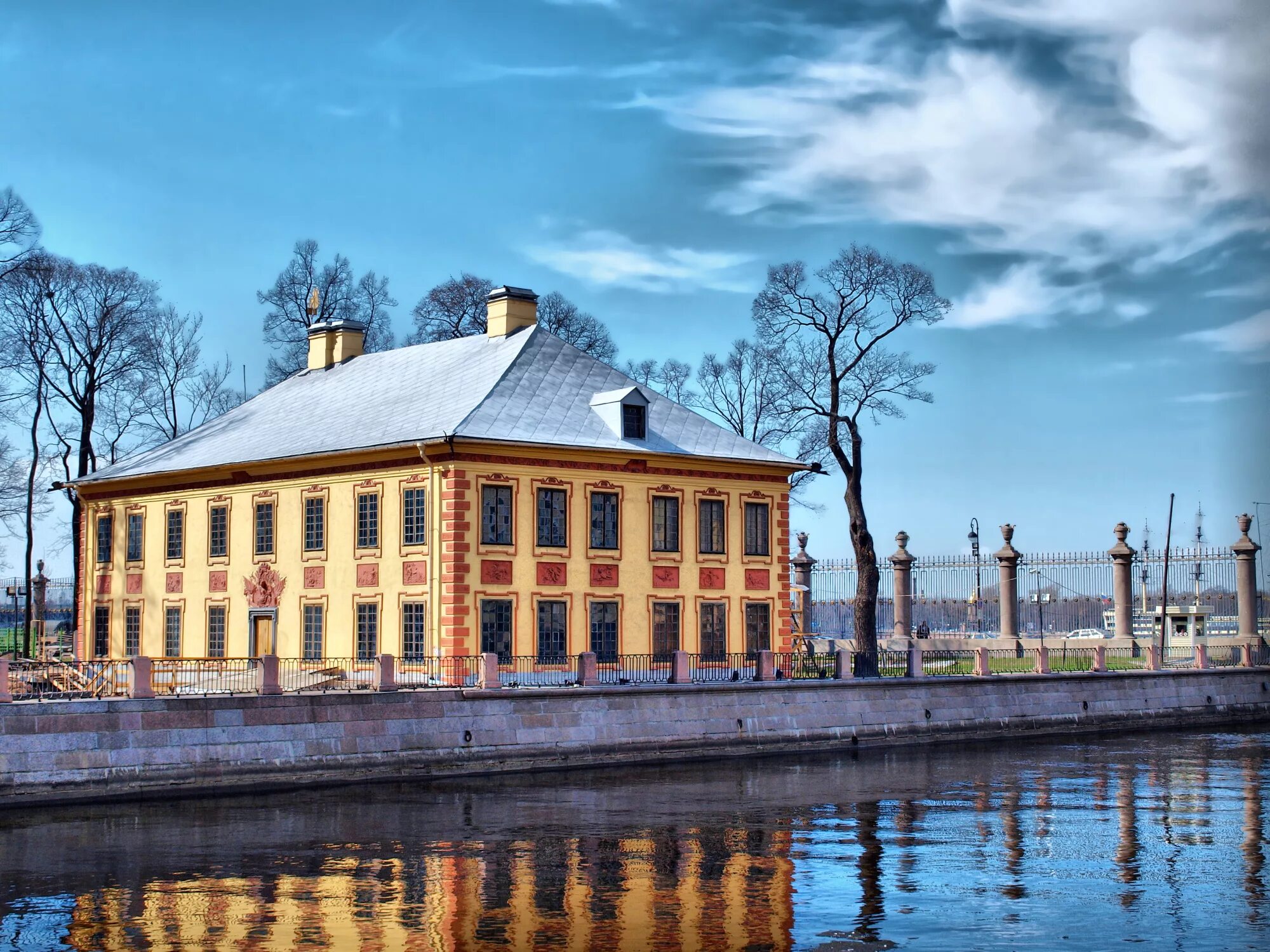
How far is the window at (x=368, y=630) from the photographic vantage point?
39.4 m

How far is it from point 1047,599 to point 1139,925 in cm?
4301

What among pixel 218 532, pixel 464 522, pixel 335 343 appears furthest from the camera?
pixel 335 343

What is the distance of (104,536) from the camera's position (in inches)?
1873

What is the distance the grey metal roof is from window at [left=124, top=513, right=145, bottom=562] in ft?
4.15

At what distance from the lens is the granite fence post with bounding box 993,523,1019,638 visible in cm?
5341

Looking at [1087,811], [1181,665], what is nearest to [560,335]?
[1181,665]

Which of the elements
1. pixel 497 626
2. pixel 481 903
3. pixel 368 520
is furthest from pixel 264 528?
pixel 481 903

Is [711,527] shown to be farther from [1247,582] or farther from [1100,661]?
[1247,582]

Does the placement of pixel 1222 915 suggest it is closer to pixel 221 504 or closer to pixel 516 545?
pixel 516 545

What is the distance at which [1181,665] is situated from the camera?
49.2 meters

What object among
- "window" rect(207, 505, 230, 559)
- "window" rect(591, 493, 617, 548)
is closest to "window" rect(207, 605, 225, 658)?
"window" rect(207, 505, 230, 559)

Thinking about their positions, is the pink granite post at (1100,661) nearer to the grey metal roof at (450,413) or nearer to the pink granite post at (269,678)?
the grey metal roof at (450,413)

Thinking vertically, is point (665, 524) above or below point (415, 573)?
above

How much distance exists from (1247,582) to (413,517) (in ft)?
88.6
